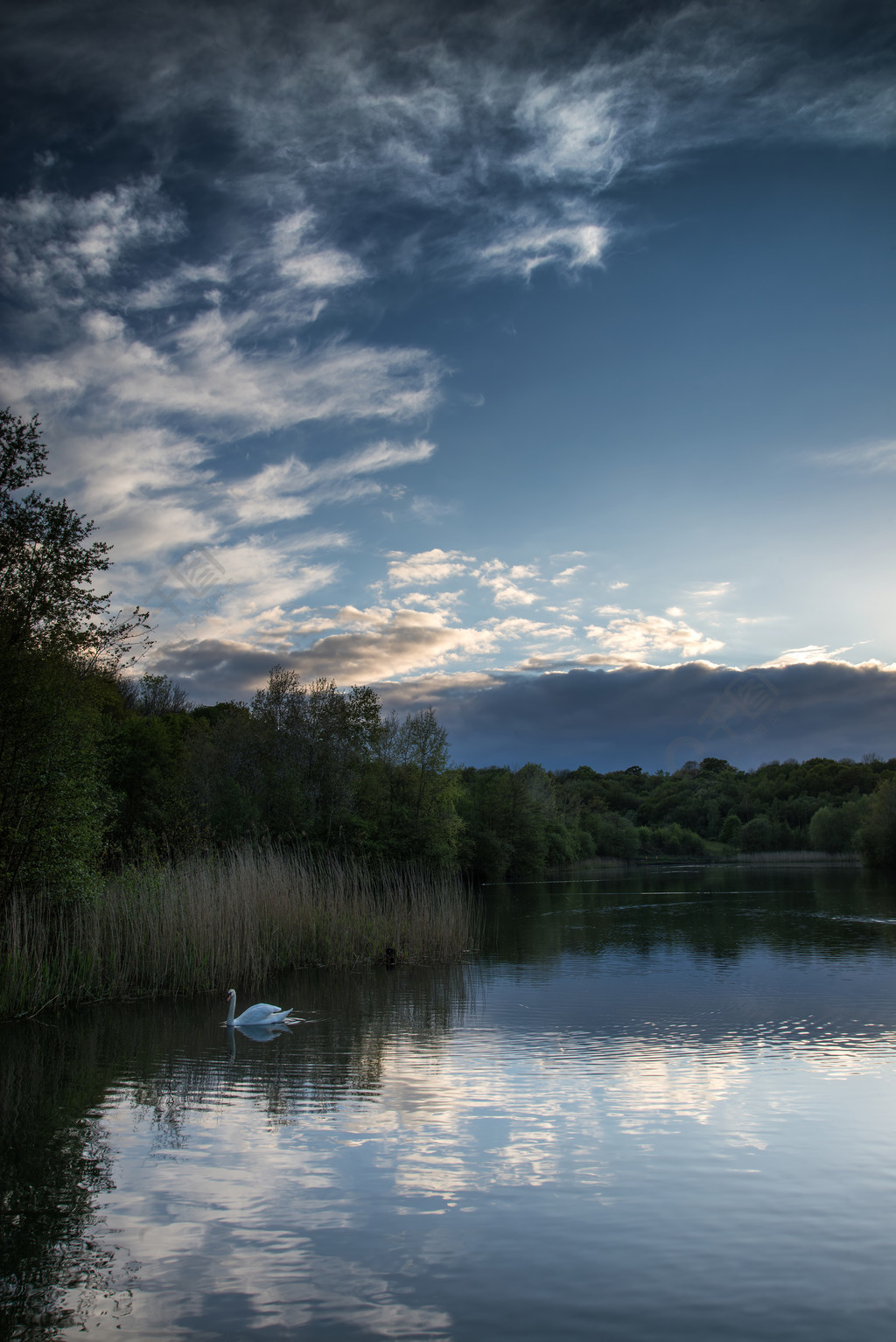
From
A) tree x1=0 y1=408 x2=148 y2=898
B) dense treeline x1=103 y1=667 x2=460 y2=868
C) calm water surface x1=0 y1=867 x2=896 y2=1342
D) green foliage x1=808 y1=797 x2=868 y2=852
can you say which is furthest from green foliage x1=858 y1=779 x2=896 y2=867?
tree x1=0 y1=408 x2=148 y2=898

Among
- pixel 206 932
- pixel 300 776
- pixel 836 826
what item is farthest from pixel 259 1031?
pixel 836 826

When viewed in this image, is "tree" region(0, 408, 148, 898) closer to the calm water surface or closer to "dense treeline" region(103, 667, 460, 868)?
the calm water surface

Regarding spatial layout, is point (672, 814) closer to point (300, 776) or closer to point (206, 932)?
point (300, 776)

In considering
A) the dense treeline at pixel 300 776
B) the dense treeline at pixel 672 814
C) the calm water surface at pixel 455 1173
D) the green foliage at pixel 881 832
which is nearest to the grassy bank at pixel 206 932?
the calm water surface at pixel 455 1173

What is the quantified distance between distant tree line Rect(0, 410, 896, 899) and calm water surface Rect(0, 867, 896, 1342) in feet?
12.8

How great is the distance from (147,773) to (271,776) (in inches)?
211

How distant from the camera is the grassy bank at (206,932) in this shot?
12.8 meters

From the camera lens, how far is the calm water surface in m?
4.34

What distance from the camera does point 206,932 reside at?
15.0m

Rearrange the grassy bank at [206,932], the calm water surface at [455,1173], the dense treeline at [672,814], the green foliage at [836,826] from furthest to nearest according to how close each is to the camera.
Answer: the green foliage at [836,826]
the dense treeline at [672,814]
the grassy bank at [206,932]
the calm water surface at [455,1173]

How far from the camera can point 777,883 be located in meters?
47.7

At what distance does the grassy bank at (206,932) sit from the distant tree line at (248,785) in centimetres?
94

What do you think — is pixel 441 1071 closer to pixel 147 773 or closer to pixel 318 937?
pixel 318 937

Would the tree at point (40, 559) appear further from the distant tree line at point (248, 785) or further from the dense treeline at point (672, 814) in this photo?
the dense treeline at point (672, 814)
